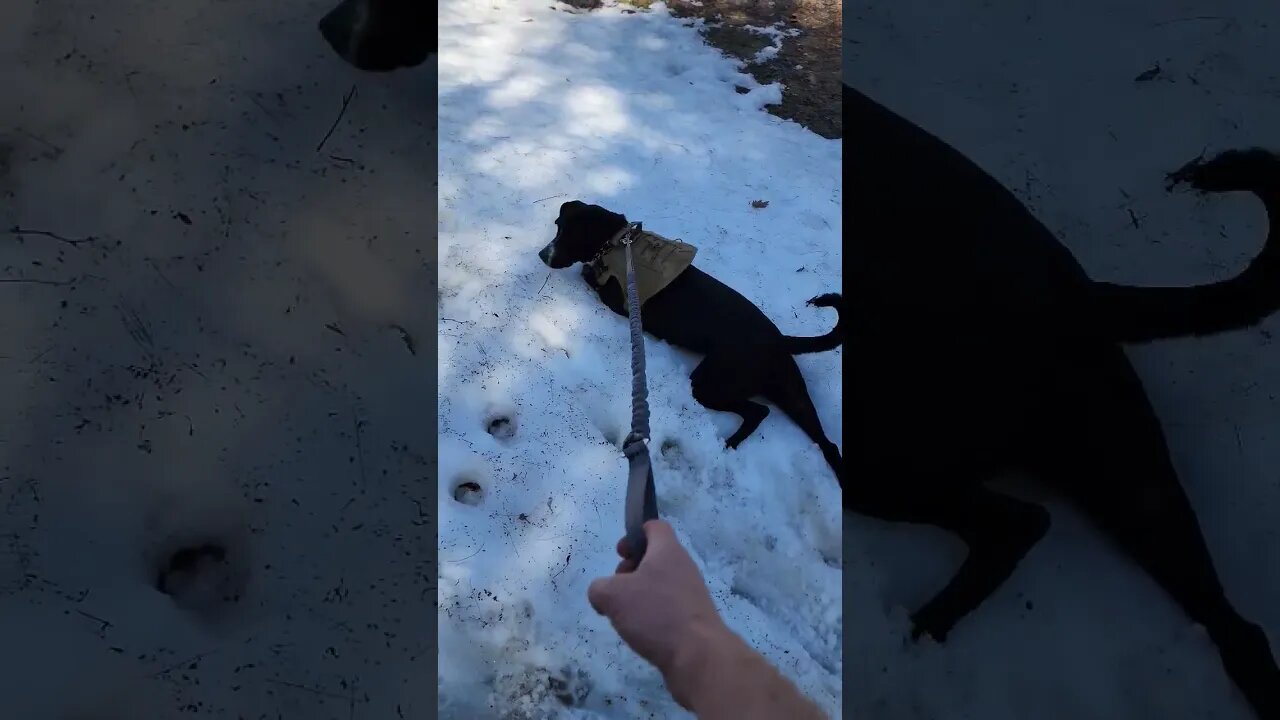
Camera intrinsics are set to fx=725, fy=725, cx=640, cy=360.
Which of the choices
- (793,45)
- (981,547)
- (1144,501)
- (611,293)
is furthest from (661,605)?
(793,45)

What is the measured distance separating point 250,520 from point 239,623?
0.14m

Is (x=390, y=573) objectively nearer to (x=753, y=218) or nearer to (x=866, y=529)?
(x=866, y=529)

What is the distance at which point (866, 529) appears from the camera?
133 centimetres

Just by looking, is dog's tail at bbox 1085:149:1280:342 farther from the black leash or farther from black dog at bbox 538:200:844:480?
black dog at bbox 538:200:844:480

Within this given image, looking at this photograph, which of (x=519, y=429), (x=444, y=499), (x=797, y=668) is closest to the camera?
(x=797, y=668)

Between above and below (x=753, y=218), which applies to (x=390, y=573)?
above

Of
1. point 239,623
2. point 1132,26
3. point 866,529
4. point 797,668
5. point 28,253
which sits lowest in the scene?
point 797,668

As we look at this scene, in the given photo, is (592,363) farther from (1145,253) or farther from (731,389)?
(1145,253)

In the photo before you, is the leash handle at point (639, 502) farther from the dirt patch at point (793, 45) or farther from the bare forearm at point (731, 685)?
the dirt patch at point (793, 45)

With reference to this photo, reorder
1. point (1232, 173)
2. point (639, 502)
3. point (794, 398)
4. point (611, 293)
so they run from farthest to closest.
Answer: point (611, 293) < point (794, 398) < point (1232, 173) < point (639, 502)

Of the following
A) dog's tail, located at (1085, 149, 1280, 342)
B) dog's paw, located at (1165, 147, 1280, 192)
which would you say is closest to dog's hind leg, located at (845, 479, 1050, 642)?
dog's tail, located at (1085, 149, 1280, 342)

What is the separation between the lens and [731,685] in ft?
2.38

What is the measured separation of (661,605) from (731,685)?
0.10 meters

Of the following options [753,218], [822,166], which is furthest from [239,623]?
[822,166]
